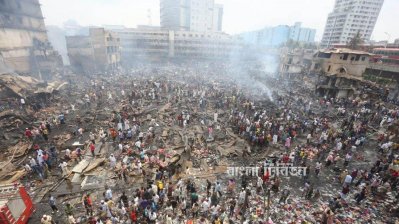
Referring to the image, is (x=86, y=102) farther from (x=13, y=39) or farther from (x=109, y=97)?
(x=13, y=39)

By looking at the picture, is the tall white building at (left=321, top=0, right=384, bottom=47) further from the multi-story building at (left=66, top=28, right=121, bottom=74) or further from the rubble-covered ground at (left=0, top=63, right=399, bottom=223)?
the multi-story building at (left=66, top=28, right=121, bottom=74)

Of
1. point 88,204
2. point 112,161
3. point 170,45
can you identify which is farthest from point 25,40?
point 88,204

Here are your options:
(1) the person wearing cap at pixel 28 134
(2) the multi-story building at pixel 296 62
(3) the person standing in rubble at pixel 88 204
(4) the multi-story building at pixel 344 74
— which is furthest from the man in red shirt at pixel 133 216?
(2) the multi-story building at pixel 296 62

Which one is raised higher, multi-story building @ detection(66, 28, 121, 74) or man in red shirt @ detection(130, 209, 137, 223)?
multi-story building @ detection(66, 28, 121, 74)

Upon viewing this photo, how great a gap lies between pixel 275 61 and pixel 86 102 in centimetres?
5301

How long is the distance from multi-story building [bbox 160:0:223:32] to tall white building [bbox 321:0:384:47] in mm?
50722

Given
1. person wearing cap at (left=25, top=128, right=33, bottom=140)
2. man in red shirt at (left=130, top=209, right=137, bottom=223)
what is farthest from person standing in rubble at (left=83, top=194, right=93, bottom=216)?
person wearing cap at (left=25, top=128, right=33, bottom=140)

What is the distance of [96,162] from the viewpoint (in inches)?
506

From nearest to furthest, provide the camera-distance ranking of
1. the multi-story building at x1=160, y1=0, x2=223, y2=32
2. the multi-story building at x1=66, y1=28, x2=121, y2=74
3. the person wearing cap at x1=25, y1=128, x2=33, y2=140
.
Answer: the person wearing cap at x1=25, y1=128, x2=33, y2=140 < the multi-story building at x1=66, y1=28, x2=121, y2=74 < the multi-story building at x1=160, y1=0, x2=223, y2=32

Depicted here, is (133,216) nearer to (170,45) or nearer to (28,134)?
(28,134)

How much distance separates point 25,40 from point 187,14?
6725 cm

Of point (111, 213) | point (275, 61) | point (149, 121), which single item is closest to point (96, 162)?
point (111, 213)

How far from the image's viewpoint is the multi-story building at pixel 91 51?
41.1 meters

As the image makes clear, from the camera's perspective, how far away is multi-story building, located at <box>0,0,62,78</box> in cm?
2905
